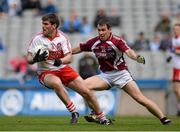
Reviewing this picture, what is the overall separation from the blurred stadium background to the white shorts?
27.9 ft

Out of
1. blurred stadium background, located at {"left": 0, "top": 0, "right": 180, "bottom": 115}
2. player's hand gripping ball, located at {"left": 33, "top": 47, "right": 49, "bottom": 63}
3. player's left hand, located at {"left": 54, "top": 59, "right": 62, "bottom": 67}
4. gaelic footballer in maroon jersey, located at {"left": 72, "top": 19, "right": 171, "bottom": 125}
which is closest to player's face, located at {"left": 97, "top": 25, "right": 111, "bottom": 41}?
gaelic footballer in maroon jersey, located at {"left": 72, "top": 19, "right": 171, "bottom": 125}

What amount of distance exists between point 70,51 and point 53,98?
933 centimetres

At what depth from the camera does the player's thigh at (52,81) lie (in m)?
16.0

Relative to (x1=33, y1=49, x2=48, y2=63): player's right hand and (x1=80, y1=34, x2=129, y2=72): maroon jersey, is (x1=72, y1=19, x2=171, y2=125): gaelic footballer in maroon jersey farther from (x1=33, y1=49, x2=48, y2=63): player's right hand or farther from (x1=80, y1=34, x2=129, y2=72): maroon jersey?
(x1=33, y1=49, x2=48, y2=63): player's right hand

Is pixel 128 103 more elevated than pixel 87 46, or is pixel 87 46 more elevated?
pixel 87 46

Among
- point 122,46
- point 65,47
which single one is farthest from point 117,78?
point 65,47

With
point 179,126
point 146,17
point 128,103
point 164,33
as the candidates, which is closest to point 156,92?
point 128,103

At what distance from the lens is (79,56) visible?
29125 mm

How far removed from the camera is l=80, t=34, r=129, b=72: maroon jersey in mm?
16086

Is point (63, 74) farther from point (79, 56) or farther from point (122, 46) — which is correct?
point (79, 56)

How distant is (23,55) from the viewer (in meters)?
29.5

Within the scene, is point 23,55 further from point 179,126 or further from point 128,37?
point 179,126

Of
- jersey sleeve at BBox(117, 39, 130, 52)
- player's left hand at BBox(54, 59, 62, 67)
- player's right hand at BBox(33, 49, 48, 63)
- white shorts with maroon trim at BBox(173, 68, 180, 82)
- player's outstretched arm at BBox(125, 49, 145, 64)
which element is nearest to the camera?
player's outstretched arm at BBox(125, 49, 145, 64)

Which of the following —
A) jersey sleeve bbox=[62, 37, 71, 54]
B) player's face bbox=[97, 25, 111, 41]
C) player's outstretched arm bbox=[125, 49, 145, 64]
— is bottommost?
player's outstretched arm bbox=[125, 49, 145, 64]
